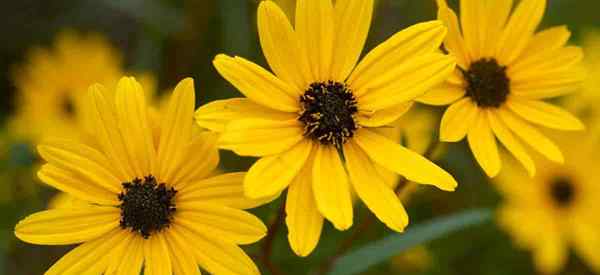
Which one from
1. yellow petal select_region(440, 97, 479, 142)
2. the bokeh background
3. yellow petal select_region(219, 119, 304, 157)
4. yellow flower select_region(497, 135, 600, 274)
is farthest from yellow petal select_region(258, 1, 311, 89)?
yellow flower select_region(497, 135, 600, 274)

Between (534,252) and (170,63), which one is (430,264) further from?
(170,63)

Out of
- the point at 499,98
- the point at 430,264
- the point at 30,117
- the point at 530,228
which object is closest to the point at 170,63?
the point at 30,117

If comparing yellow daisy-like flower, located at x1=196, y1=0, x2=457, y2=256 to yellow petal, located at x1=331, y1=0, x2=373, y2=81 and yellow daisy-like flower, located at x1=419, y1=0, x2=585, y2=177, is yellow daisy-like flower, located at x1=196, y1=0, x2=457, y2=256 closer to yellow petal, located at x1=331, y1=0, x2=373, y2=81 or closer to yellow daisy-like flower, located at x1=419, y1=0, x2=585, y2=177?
yellow petal, located at x1=331, y1=0, x2=373, y2=81

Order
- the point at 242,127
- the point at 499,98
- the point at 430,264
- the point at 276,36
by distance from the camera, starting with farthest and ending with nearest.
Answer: the point at 430,264, the point at 499,98, the point at 276,36, the point at 242,127

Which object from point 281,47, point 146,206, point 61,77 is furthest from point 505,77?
point 61,77

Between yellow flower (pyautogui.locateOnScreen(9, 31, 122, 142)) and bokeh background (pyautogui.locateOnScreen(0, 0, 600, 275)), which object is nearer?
bokeh background (pyautogui.locateOnScreen(0, 0, 600, 275))

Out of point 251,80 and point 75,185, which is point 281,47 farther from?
point 75,185
